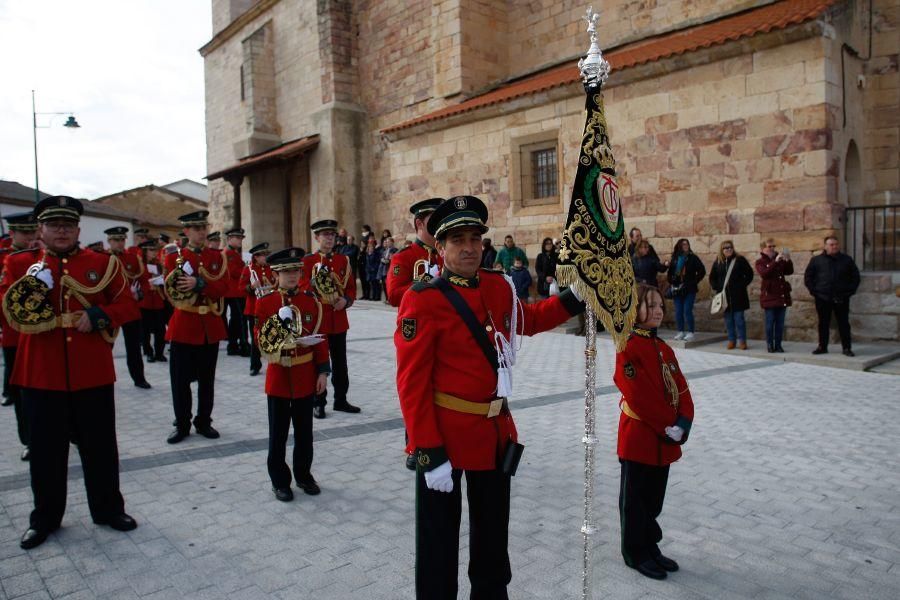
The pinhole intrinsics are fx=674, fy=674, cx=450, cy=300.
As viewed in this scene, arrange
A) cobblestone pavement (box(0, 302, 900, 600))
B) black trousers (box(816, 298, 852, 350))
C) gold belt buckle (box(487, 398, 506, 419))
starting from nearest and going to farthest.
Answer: gold belt buckle (box(487, 398, 506, 419))
cobblestone pavement (box(0, 302, 900, 600))
black trousers (box(816, 298, 852, 350))

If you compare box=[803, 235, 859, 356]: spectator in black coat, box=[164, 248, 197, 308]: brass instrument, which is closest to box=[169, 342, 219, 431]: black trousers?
box=[164, 248, 197, 308]: brass instrument

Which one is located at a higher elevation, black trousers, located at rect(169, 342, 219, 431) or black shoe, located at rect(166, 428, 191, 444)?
black trousers, located at rect(169, 342, 219, 431)

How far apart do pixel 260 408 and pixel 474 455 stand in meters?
5.31

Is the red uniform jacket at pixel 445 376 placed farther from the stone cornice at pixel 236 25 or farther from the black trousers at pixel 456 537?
the stone cornice at pixel 236 25

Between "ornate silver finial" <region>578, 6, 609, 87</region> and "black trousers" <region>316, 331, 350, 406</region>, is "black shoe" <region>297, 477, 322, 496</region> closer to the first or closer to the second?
"black trousers" <region>316, 331, 350, 406</region>

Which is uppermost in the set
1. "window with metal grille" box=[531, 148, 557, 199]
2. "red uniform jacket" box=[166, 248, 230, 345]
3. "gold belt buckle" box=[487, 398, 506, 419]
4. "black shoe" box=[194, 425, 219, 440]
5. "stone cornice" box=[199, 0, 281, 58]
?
"stone cornice" box=[199, 0, 281, 58]

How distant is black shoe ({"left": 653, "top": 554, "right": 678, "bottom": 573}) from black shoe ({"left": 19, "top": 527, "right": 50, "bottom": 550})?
360 cm

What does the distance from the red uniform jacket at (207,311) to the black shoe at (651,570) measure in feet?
14.9

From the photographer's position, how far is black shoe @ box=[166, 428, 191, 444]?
6.21m

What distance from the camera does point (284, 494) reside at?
4.78m

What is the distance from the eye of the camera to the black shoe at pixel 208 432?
6383 mm

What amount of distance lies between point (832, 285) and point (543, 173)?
7.00 metres

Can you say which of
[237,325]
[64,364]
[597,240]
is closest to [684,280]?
[237,325]

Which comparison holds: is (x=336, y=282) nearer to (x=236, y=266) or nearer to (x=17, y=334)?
(x=17, y=334)
